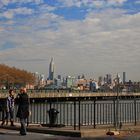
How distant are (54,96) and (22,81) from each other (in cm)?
6111

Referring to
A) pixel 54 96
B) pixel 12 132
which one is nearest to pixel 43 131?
pixel 12 132

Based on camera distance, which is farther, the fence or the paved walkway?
the fence

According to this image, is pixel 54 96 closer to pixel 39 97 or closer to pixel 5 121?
pixel 39 97

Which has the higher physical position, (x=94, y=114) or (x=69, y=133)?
(x=94, y=114)

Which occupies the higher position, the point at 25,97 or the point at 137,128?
the point at 25,97

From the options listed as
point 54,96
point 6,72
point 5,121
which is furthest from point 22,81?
point 5,121

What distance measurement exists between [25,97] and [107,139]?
3.96m

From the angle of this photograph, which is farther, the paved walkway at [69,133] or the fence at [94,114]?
the fence at [94,114]

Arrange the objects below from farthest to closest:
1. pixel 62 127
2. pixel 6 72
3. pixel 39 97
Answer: pixel 6 72
pixel 39 97
pixel 62 127

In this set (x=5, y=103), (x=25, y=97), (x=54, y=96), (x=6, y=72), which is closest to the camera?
(x=25, y=97)

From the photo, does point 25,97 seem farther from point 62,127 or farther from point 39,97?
point 39,97

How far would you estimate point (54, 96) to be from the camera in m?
123

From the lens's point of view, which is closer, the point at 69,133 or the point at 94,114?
the point at 69,133

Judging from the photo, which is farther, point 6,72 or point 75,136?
point 6,72
